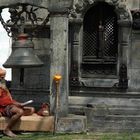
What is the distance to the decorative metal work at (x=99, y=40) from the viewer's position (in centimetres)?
1889

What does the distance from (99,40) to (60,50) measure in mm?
4600

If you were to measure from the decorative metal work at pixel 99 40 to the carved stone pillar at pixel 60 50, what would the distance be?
14.3ft

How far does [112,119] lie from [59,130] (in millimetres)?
1937

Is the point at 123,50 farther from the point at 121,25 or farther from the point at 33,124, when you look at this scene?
the point at 33,124

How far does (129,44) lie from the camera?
18469mm

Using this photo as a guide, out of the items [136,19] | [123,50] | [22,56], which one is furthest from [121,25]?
[22,56]

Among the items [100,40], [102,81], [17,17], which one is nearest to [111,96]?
[102,81]

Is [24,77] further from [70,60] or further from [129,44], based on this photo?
[129,44]

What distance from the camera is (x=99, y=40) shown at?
19.0 m

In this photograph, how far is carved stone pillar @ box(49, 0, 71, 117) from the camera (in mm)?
14523

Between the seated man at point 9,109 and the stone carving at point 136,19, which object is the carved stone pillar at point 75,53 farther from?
the seated man at point 9,109

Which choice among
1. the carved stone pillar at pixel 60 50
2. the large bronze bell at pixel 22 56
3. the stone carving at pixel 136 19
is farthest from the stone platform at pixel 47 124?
the stone carving at pixel 136 19

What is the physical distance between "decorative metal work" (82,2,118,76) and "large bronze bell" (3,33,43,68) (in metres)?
4.42

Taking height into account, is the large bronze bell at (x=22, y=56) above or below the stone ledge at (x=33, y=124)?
above
